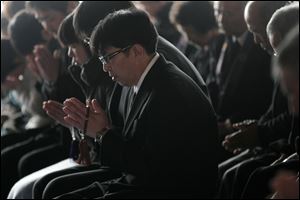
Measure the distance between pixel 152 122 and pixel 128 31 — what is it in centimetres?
26

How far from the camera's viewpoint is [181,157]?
1948 millimetres

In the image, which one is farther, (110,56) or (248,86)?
(248,86)

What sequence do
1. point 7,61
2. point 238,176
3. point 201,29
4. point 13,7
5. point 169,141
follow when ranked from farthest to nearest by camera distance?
point 13,7
point 7,61
point 201,29
point 238,176
point 169,141

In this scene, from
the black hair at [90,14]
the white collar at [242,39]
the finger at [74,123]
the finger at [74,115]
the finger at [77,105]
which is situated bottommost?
the finger at [74,123]

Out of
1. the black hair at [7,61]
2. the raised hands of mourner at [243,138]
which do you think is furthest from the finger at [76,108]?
the black hair at [7,61]

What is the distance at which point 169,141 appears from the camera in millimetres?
1933

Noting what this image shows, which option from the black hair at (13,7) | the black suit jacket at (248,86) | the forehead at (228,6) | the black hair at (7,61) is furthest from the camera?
the black hair at (13,7)

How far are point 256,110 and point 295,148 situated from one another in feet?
1.83

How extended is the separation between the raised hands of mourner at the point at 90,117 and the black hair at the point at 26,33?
1541mm

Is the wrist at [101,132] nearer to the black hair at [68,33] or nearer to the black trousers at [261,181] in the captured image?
the black trousers at [261,181]

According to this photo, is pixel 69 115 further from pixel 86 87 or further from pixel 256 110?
pixel 256 110

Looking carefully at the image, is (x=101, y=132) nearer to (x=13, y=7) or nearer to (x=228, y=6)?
(x=228, y=6)

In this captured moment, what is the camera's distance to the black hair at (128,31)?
80.0 inches

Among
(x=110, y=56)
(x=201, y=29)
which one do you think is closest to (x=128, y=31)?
(x=110, y=56)
